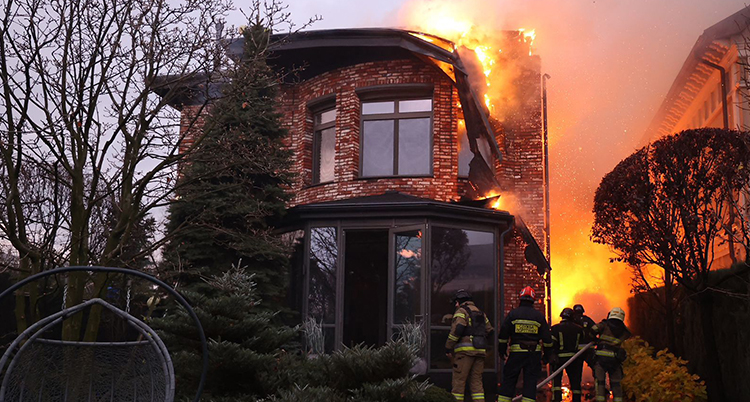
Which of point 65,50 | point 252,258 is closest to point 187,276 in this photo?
point 252,258

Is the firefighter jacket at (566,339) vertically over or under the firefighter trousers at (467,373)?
over

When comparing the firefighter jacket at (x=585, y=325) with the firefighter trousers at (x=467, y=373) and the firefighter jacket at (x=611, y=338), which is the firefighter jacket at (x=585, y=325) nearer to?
the firefighter jacket at (x=611, y=338)

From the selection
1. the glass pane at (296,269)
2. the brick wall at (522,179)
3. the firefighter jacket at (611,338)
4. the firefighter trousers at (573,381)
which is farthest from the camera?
the brick wall at (522,179)

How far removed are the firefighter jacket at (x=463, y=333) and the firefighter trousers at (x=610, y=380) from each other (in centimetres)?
259

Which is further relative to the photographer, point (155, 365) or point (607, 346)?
point (607, 346)

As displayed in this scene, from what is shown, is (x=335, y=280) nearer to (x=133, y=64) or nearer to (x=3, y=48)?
(x=133, y=64)

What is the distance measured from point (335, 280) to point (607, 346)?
545 cm

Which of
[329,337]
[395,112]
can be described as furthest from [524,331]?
[395,112]

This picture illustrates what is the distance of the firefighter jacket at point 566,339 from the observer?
12.4 meters

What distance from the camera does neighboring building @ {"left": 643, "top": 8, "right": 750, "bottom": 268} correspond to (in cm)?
2116

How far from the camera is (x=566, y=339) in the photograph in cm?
1253

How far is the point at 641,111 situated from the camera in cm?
3444

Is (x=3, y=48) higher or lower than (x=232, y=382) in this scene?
higher

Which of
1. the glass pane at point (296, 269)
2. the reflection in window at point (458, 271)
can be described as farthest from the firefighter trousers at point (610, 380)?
the glass pane at point (296, 269)
